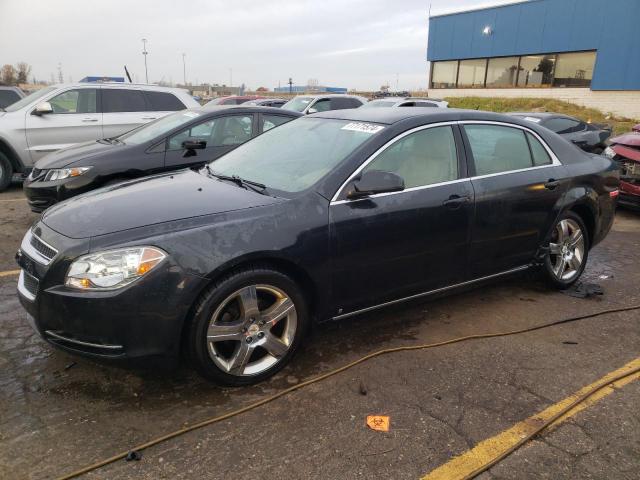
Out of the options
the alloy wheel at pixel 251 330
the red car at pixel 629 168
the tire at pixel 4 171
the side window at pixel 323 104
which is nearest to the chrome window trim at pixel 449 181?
the alloy wheel at pixel 251 330

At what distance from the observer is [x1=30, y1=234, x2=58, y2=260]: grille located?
2.69 meters

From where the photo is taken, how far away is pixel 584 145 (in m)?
10.3

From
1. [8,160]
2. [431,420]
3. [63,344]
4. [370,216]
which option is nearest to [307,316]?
[370,216]

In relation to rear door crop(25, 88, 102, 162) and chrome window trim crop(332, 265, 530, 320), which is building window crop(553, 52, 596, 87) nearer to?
rear door crop(25, 88, 102, 162)

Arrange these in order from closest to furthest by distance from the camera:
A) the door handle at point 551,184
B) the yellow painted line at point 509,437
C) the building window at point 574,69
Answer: the yellow painted line at point 509,437
the door handle at point 551,184
the building window at point 574,69

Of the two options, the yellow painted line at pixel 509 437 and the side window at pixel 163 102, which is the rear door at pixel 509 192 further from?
the side window at pixel 163 102

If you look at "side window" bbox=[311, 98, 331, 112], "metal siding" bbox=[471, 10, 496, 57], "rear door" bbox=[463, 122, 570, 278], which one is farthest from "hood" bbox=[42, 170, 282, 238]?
"metal siding" bbox=[471, 10, 496, 57]

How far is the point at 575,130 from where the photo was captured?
34.6 feet

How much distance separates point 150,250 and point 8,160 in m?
7.37

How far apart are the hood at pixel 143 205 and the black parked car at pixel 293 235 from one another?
14mm

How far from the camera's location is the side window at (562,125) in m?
10.1

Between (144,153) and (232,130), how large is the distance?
4.05 ft

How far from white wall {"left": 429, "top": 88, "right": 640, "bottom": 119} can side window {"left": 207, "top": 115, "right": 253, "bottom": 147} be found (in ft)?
76.8

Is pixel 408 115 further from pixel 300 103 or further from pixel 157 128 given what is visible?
pixel 300 103
